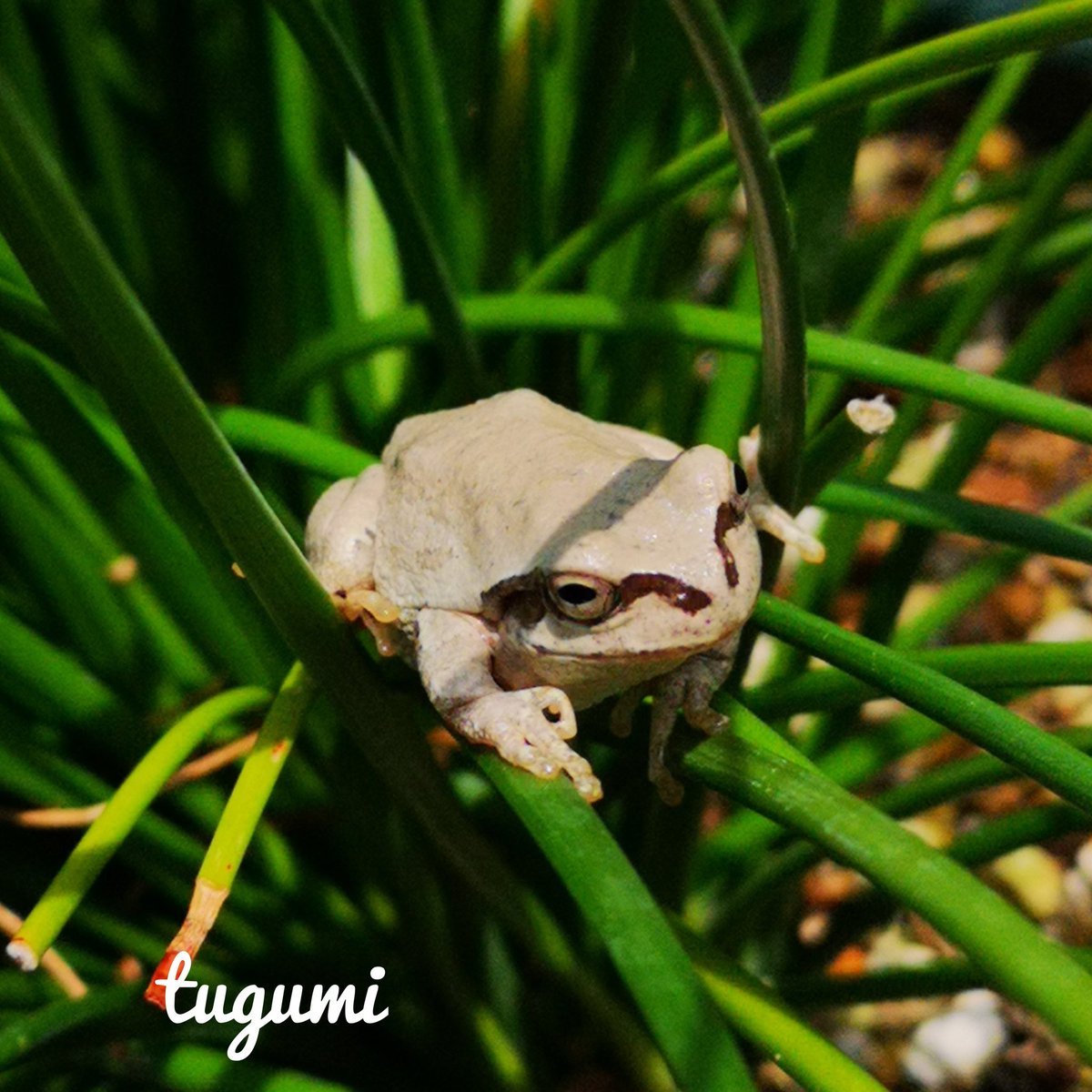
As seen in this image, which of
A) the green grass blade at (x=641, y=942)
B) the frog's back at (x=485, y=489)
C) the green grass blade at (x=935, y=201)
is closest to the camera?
the green grass blade at (x=641, y=942)

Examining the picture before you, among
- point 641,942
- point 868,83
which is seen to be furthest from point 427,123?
point 641,942

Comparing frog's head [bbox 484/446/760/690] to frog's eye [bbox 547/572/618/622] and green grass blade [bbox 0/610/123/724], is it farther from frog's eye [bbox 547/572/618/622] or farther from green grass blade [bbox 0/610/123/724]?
green grass blade [bbox 0/610/123/724]

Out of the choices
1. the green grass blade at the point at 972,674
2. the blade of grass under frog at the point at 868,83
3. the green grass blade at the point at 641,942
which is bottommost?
the green grass blade at the point at 641,942

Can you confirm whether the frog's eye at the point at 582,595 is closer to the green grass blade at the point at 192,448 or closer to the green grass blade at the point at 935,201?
the green grass blade at the point at 192,448

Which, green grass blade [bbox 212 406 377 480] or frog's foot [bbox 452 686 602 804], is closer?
frog's foot [bbox 452 686 602 804]

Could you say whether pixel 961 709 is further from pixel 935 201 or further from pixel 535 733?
pixel 935 201

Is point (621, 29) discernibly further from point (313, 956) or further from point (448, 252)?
point (313, 956)

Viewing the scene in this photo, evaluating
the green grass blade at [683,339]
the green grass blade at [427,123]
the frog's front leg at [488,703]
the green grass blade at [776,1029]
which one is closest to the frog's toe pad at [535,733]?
the frog's front leg at [488,703]

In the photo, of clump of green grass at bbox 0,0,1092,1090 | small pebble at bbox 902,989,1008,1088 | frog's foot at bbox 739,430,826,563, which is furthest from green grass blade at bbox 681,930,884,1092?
small pebble at bbox 902,989,1008,1088
